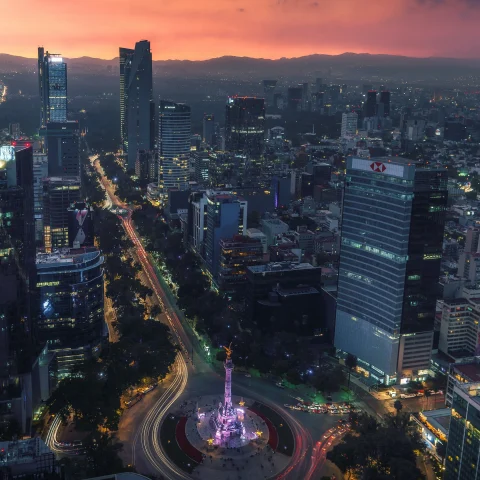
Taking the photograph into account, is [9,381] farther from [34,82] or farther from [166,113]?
[34,82]

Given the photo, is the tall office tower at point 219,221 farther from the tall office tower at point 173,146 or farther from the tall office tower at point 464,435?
the tall office tower at point 173,146

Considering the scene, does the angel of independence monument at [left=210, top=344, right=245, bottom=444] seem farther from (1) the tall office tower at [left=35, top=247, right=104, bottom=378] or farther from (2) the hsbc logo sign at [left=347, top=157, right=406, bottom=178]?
(2) the hsbc logo sign at [left=347, top=157, right=406, bottom=178]

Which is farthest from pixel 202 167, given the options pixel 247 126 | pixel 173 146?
pixel 247 126

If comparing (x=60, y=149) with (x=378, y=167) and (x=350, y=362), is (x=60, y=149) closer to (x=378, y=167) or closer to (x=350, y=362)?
(x=378, y=167)

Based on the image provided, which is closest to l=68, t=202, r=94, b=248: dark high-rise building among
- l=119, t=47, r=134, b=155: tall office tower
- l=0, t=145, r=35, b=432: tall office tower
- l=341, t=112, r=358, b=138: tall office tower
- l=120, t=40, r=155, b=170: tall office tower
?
l=0, t=145, r=35, b=432: tall office tower

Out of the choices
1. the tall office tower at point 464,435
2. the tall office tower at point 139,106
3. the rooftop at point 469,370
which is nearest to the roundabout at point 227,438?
the tall office tower at point 464,435

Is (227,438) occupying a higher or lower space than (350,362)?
lower

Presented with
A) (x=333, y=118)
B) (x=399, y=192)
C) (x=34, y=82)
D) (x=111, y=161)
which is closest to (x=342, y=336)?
(x=399, y=192)

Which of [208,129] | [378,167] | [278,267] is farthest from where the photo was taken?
[208,129]
